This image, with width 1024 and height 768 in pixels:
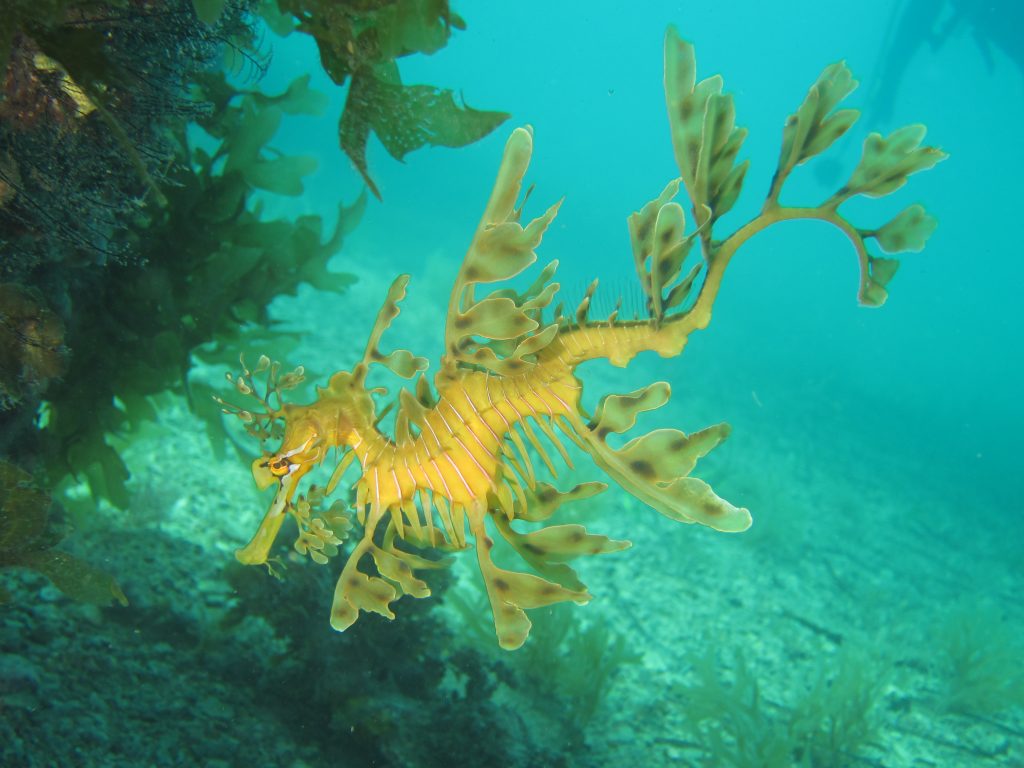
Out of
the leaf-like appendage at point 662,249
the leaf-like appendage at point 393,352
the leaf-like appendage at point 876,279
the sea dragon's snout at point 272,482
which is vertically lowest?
the sea dragon's snout at point 272,482

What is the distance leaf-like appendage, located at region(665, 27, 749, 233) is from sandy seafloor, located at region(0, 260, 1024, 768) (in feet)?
7.37

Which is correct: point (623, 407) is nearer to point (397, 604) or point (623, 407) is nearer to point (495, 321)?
point (495, 321)

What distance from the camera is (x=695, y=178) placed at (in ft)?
4.04

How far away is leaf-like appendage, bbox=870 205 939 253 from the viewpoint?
1262 mm

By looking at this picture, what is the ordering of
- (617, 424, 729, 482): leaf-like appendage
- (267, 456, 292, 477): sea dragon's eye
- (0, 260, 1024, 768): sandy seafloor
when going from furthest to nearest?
(0, 260, 1024, 768): sandy seafloor < (617, 424, 729, 482): leaf-like appendage < (267, 456, 292, 477): sea dragon's eye

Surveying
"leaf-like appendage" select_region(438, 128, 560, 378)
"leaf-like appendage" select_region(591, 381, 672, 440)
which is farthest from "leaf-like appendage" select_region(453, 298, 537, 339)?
"leaf-like appendage" select_region(591, 381, 672, 440)

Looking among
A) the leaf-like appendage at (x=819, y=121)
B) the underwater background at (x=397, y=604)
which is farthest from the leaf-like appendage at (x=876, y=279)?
the underwater background at (x=397, y=604)

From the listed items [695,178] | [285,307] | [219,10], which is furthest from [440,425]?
[285,307]

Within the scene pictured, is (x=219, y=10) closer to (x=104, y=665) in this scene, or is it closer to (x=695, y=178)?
(x=695, y=178)

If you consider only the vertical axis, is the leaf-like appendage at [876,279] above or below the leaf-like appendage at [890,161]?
below

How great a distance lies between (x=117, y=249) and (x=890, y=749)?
5.19 meters

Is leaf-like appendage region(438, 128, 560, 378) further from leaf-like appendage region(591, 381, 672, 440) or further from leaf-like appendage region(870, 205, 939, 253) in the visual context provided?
leaf-like appendage region(870, 205, 939, 253)

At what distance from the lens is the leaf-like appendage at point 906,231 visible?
1.26 m

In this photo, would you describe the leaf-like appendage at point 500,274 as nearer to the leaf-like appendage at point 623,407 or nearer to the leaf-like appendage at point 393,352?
the leaf-like appendage at point 393,352
